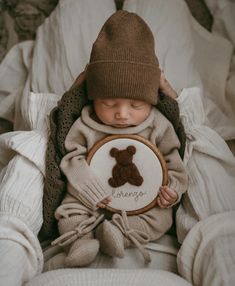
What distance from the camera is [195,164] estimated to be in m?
1.15

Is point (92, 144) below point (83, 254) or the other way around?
the other way around

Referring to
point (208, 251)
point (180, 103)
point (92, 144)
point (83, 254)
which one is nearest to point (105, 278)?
point (83, 254)

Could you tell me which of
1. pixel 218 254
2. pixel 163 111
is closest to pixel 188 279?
pixel 218 254

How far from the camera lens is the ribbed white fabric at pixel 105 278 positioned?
0.89 meters

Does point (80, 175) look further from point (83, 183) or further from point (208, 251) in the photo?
point (208, 251)

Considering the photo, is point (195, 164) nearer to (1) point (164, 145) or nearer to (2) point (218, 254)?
(1) point (164, 145)

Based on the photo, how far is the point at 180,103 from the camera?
125 cm

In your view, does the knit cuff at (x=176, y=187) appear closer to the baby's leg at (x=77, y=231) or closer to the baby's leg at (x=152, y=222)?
the baby's leg at (x=152, y=222)

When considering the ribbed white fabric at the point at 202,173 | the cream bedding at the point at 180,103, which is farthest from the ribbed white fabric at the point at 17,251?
the ribbed white fabric at the point at 202,173

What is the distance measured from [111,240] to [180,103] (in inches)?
16.5

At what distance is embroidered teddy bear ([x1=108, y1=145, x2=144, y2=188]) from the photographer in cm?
110

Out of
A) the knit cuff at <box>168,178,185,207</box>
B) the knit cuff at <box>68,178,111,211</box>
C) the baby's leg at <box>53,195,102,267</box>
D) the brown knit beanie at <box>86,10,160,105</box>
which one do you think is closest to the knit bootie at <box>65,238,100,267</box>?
the baby's leg at <box>53,195,102,267</box>

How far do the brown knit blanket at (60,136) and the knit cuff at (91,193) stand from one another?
6cm

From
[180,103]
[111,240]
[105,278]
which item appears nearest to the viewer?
[105,278]
